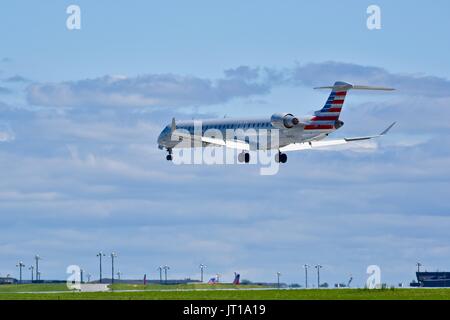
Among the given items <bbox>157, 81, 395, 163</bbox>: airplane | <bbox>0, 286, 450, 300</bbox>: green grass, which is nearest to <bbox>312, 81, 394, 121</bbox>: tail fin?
<bbox>157, 81, 395, 163</bbox>: airplane

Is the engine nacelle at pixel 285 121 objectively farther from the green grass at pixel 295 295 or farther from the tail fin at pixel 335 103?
the green grass at pixel 295 295

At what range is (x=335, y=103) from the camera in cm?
13362

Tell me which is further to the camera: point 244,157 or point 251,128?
point 251,128

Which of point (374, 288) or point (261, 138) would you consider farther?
point (261, 138)

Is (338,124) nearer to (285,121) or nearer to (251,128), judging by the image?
(285,121)

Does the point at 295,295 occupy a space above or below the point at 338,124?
below

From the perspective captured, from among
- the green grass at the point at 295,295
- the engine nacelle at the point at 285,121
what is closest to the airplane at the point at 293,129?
the engine nacelle at the point at 285,121

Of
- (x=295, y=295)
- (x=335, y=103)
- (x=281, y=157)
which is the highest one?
(x=335, y=103)

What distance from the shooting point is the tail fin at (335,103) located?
132m

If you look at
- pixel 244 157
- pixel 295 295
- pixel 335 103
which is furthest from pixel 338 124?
pixel 295 295
